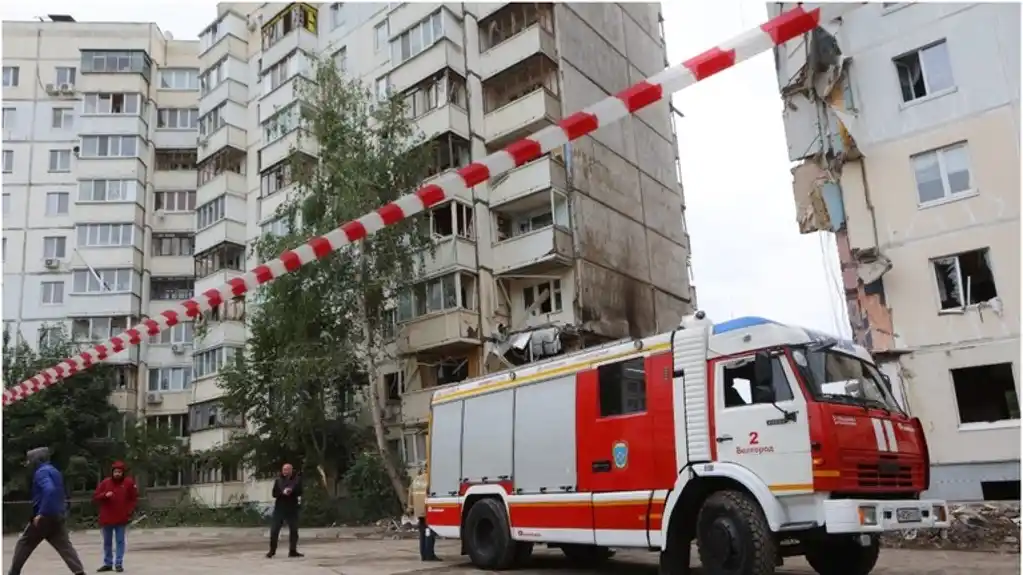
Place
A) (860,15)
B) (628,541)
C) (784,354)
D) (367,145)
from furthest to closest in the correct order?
(367,145) → (860,15) → (628,541) → (784,354)

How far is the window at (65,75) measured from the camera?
150 feet

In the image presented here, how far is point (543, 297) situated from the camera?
27.3 m

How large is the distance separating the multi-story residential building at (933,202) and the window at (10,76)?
4400cm

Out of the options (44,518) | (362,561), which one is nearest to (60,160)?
(362,561)

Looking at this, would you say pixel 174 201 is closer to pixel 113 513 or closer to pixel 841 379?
pixel 113 513

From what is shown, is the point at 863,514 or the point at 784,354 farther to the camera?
the point at 784,354

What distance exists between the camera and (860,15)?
61.5ft

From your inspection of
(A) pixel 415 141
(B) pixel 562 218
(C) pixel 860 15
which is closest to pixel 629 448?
(C) pixel 860 15

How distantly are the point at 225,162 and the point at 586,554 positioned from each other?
32.7m

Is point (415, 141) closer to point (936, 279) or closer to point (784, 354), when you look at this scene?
point (936, 279)

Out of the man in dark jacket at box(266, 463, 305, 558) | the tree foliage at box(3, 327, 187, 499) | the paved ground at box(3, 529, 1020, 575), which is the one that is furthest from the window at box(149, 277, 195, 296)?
the man in dark jacket at box(266, 463, 305, 558)

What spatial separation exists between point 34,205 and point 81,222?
4495 mm

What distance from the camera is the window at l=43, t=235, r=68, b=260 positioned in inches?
1687

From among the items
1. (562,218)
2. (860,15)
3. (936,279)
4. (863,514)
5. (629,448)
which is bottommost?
(863,514)
